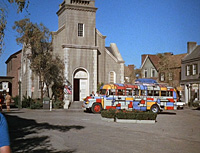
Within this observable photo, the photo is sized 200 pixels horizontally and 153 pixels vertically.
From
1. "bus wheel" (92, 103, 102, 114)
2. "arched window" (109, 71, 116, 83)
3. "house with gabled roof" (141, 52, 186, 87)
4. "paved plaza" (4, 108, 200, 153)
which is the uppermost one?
"house with gabled roof" (141, 52, 186, 87)

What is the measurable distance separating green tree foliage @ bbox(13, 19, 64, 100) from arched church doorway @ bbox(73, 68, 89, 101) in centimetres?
189

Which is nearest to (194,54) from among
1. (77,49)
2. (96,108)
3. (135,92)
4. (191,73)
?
(191,73)

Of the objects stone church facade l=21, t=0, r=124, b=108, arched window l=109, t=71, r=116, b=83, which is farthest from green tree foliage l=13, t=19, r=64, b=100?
arched window l=109, t=71, r=116, b=83

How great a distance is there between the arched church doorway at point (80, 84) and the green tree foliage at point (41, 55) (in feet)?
6.21

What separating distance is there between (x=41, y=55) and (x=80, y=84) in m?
6.22

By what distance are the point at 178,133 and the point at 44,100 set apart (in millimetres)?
18262

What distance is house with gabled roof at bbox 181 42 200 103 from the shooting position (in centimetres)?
4441

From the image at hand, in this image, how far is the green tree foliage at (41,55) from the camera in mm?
30484

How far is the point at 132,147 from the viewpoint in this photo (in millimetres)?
10375

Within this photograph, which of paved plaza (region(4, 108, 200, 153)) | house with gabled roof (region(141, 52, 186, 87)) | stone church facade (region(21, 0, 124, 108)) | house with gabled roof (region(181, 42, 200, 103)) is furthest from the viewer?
house with gabled roof (region(141, 52, 186, 87))

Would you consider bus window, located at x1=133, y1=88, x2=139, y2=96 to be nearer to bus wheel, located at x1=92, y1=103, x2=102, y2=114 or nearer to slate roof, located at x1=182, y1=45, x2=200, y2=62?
bus wheel, located at x1=92, y1=103, x2=102, y2=114

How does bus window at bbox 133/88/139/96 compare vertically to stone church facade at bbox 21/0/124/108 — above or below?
below

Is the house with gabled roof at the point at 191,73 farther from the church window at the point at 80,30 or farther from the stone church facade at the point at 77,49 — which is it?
the church window at the point at 80,30

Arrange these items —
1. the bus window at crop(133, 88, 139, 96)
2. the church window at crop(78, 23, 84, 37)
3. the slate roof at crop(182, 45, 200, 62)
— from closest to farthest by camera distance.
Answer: the bus window at crop(133, 88, 139, 96) → the church window at crop(78, 23, 84, 37) → the slate roof at crop(182, 45, 200, 62)
